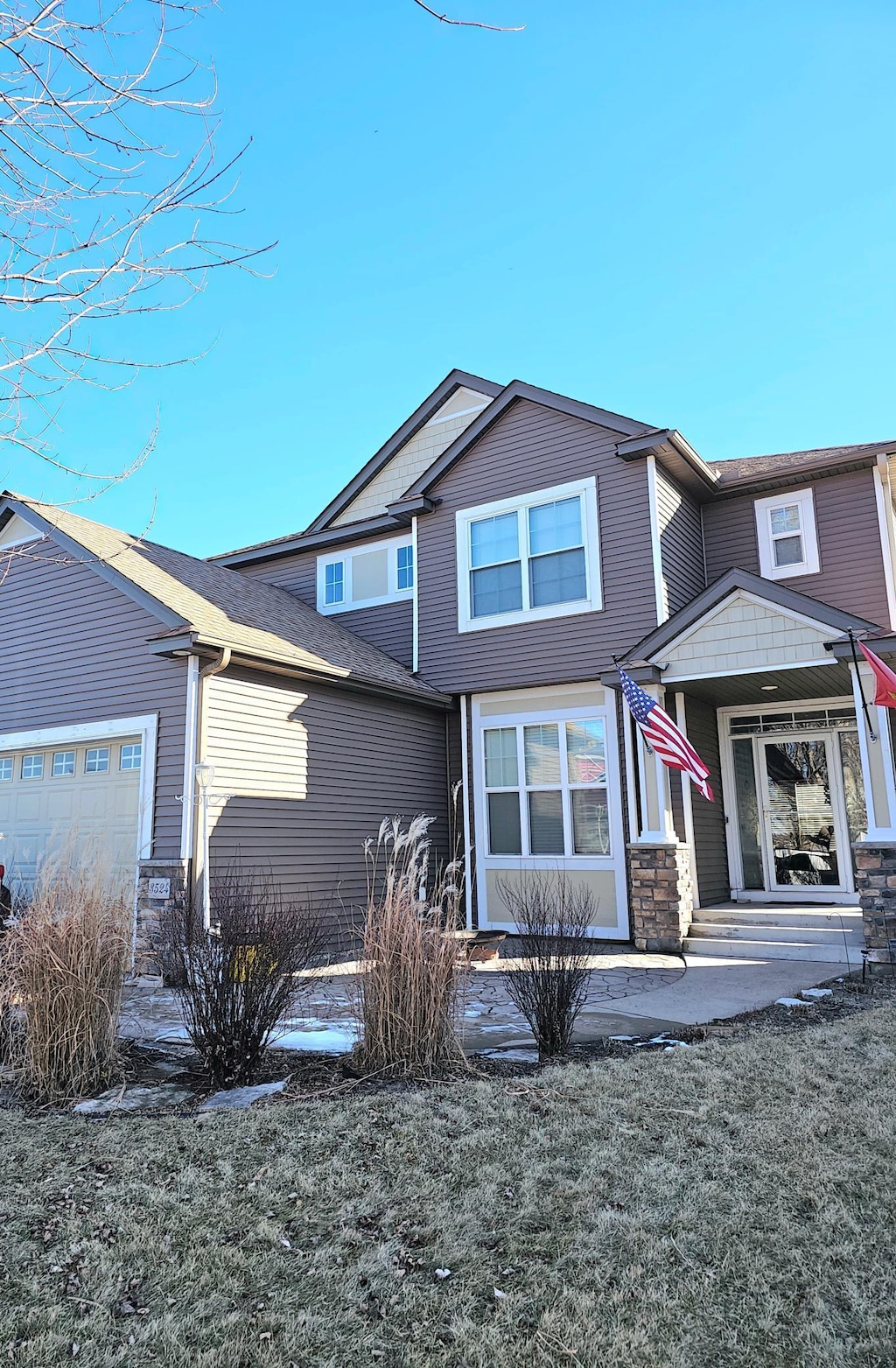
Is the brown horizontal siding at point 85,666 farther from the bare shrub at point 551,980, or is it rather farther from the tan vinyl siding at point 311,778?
the bare shrub at point 551,980

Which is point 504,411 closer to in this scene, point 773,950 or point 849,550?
point 849,550

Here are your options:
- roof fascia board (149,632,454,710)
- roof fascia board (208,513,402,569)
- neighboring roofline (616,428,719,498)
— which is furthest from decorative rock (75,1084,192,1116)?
roof fascia board (208,513,402,569)

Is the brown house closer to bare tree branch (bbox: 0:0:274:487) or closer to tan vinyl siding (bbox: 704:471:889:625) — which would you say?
tan vinyl siding (bbox: 704:471:889:625)

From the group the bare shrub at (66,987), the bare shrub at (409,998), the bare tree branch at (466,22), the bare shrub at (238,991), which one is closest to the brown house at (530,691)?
the bare shrub at (66,987)

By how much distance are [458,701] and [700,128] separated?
23.4ft

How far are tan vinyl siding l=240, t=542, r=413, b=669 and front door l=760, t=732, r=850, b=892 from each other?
511 centimetres

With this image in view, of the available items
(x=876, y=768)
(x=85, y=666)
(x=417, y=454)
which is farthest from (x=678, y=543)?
(x=85, y=666)

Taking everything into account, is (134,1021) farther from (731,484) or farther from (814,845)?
(731,484)

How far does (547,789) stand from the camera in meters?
10.7

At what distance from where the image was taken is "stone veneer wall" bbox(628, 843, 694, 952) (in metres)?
9.08

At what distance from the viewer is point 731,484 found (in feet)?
36.1

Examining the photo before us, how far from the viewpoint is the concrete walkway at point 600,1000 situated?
5.36 metres

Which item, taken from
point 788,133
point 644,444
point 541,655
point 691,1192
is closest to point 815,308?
point 644,444

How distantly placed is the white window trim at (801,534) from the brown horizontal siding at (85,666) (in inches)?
279
